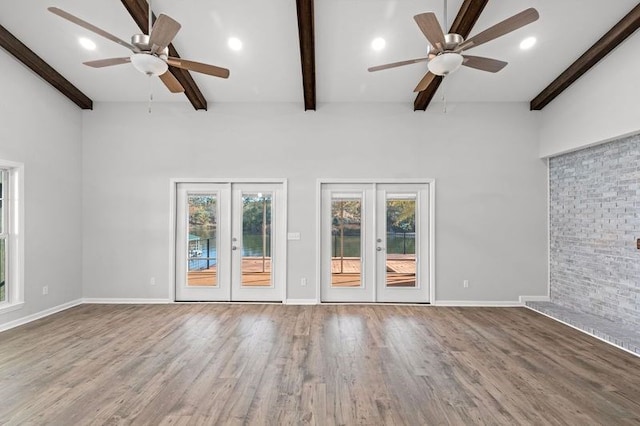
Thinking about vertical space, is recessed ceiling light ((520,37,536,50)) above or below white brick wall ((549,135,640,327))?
above

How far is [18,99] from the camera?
436 cm

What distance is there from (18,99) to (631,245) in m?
7.96

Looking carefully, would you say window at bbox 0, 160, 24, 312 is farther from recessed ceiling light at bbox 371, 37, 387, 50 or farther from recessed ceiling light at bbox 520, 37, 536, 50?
recessed ceiling light at bbox 520, 37, 536, 50

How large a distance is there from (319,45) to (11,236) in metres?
4.77

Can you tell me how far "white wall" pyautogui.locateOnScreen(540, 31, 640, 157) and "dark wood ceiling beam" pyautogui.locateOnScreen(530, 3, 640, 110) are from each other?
7 centimetres

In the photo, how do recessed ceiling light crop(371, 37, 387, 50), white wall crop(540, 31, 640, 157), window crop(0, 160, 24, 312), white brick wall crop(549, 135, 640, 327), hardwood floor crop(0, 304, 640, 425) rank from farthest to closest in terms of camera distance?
1. window crop(0, 160, 24, 312)
2. recessed ceiling light crop(371, 37, 387, 50)
3. white brick wall crop(549, 135, 640, 327)
4. white wall crop(540, 31, 640, 157)
5. hardwood floor crop(0, 304, 640, 425)

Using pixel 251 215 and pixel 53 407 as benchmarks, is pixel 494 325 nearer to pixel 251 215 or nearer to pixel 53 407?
pixel 251 215

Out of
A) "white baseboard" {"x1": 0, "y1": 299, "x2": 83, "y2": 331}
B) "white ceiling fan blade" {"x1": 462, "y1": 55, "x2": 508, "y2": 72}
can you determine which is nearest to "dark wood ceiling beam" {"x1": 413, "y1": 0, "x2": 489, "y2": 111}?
"white ceiling fan blade" {"x1": 462, "y1": 55, "x2": 508, "y2": 72}

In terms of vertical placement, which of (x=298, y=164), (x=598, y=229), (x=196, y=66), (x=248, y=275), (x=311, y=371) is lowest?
(x=311, y=371)

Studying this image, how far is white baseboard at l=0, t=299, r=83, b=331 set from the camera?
4.24 m

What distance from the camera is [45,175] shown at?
15.7 feet

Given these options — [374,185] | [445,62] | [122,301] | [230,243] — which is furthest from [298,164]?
[122,301]

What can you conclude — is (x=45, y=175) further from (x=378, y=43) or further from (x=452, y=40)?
(x=452, y=40)

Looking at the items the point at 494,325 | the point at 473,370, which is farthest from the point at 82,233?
the point at 494,325
